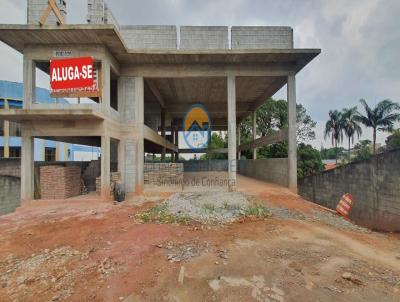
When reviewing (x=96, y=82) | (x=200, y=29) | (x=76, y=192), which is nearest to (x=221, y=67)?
(x=200, y=29)

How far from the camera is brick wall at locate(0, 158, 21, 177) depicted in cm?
1262

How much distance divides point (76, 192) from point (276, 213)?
9.73 metres

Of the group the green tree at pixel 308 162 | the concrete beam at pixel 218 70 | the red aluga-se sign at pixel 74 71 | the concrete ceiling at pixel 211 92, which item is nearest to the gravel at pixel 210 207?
the red aluga-se sign at pixel 74 71

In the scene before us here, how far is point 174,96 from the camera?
16.6 m

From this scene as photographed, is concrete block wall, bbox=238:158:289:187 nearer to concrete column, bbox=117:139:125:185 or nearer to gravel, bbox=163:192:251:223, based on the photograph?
gravel, bbox=163:192:251:223

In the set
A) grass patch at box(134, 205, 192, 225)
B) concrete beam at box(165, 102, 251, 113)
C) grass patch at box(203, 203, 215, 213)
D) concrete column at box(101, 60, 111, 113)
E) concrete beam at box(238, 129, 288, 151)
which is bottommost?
grass patch at box(134, 205, 192, 225)

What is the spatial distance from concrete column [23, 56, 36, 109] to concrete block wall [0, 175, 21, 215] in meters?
6.93

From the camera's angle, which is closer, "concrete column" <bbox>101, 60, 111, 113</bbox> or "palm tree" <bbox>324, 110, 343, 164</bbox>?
"concrete column" <bbox>101, 60, 111, 113</bbox>

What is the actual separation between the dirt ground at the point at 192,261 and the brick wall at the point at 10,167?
889cm

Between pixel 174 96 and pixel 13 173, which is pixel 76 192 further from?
pixel 174 96

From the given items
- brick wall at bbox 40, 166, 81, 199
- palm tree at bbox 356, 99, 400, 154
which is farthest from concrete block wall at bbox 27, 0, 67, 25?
palm tree at bbox 356, 99, 400, 154

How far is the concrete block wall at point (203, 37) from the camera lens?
1017 centimetres

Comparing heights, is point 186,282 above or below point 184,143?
below

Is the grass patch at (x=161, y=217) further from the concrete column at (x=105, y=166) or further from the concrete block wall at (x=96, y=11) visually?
the concrete block wall at (x=96, y=11)
